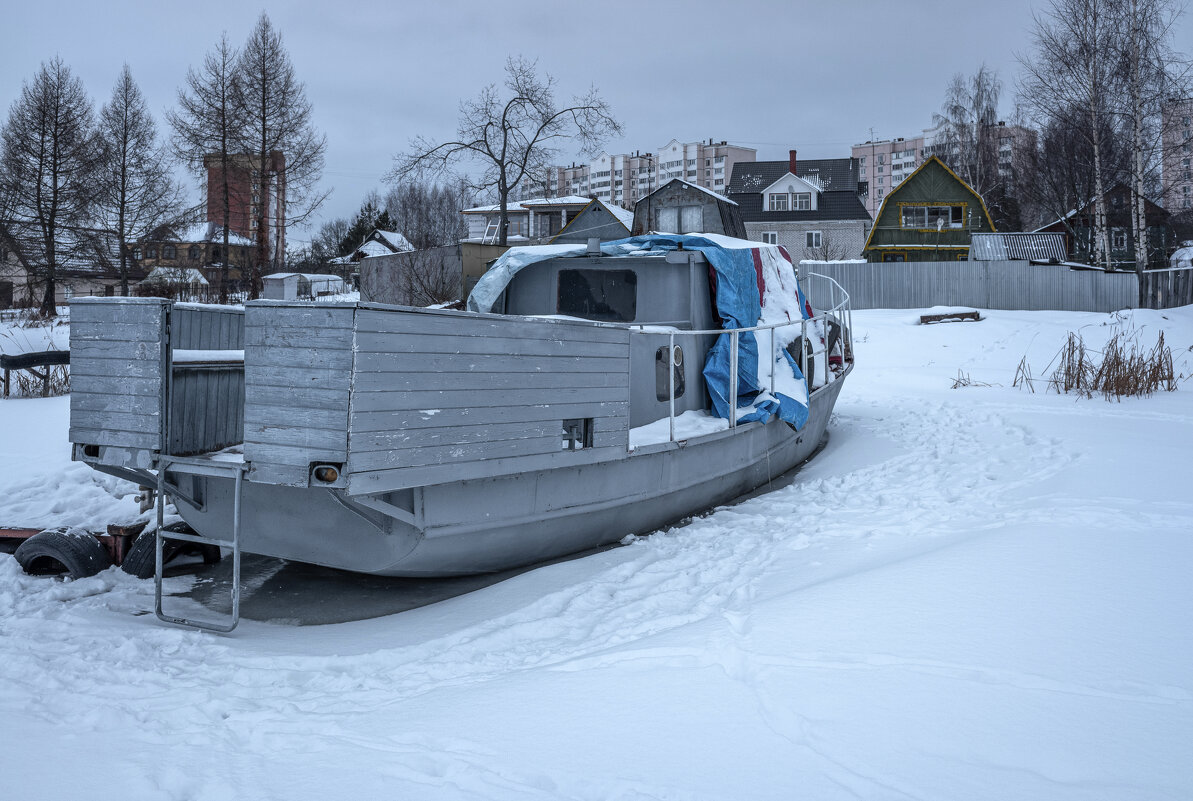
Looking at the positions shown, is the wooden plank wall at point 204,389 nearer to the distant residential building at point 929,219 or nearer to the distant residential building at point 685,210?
the distant residential building at point 685,210

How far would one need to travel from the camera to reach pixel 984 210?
38.4 metres

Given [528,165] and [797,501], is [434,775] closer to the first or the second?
[797,501]

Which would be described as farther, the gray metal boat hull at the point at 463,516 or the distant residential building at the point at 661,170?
the distant residential building at the point at 661,170

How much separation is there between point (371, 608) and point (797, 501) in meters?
3.95

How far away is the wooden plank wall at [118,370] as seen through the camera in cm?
508

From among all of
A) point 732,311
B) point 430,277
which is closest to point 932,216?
point 430,277

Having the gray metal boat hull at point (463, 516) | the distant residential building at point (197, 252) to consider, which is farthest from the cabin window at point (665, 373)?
the distant residential building at point (197, 252)

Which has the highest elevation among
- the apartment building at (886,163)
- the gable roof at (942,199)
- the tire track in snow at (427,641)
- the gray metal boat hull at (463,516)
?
the apartment building at (886,163)

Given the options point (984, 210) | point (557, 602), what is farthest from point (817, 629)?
point (984, 210)

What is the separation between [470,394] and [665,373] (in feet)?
9.66

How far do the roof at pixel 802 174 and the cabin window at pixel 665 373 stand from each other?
42.9 meters

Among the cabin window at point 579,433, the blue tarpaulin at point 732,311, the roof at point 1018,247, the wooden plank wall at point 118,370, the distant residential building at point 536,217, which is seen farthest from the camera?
the distant residential building at point 536,217

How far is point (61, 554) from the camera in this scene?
229 inches

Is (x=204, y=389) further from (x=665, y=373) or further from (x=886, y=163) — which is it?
(x=886, y=163)
